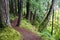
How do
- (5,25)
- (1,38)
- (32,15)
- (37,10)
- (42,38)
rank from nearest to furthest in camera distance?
1. (1,38)
2. (5,25)
3. (42,38)
4. (37,10)
5. (32,15)

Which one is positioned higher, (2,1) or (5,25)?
(2,1)

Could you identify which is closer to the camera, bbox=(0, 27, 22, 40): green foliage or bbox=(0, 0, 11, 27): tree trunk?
bbox=(0, 27, 22, 40): green foliage

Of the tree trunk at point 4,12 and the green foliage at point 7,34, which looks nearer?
the green foliage at point 7,34

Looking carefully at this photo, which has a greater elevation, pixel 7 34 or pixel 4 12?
pixel 4 12

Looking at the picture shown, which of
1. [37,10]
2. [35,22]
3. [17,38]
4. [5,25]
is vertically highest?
[5,25]

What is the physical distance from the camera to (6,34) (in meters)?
9.88

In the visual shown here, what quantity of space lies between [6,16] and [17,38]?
146cm

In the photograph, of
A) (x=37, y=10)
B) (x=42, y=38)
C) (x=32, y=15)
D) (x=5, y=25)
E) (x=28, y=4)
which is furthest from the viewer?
(x=32, y=15)

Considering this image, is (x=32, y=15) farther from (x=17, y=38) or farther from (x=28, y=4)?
(x=17, y=38)

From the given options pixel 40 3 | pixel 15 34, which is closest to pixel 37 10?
pixel 40 3

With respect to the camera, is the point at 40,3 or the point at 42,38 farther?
the point at 40,3

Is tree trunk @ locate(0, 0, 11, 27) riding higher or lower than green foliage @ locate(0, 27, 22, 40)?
higher

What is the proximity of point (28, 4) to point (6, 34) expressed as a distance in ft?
36.1

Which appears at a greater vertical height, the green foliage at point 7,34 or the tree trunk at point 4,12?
the tree trunk at point 4,12
